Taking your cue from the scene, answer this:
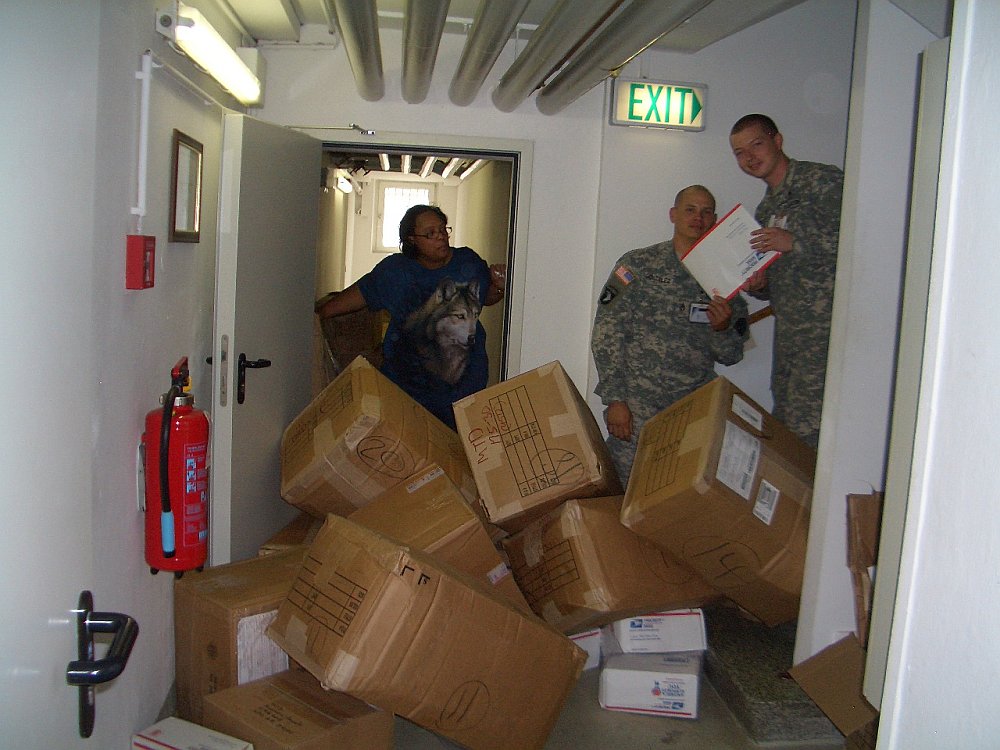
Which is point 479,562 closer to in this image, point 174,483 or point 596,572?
point 596,572

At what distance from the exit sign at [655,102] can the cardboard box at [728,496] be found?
1.42m

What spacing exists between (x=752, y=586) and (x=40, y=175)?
2.22m

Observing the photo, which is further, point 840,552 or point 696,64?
point 696,64

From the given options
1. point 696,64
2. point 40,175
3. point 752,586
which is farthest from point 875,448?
point 40,175

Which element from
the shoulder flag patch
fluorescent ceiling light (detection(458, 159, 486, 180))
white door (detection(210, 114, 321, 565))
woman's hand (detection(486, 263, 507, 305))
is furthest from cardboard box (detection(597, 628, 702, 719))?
fluorescent ceiling light (detection(458, 159, 486, 180))

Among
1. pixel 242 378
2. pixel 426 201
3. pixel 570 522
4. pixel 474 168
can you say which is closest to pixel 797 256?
pixel 570 522

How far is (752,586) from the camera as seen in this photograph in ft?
8.23

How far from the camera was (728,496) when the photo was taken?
2.24 meters

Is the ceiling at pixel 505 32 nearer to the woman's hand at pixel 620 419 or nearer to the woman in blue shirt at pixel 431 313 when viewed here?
the woman in blue shirt at pixel 431 313

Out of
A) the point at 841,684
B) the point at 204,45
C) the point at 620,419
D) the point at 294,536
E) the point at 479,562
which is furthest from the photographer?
the point at 620,419

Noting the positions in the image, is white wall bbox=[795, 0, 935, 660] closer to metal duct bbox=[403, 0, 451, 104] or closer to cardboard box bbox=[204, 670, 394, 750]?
metal duct bbox=[403, 0, 451, 104]

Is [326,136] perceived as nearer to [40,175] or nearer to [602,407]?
[602,407]

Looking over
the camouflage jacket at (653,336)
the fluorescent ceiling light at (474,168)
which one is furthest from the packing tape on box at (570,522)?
the fluorescent ceiling light at (474,168)

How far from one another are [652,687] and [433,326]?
5.81ft
